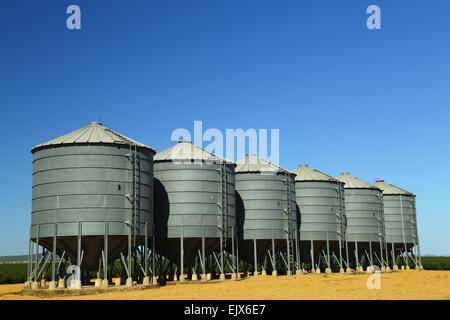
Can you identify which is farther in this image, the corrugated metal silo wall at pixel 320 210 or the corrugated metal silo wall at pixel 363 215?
the corrugated metal silo wall at pixel 363 215

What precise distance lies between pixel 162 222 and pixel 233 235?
21.0 ft

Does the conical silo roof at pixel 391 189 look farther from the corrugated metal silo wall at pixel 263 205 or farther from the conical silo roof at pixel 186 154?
the conical silo roof at pixel 186 154

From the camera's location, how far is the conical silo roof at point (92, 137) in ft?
114

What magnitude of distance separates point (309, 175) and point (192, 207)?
2048 cm

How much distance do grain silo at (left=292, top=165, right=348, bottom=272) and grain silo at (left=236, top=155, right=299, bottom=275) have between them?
4.96m

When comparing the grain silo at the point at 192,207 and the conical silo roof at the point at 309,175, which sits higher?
the conical silo roof at the point at 309,175

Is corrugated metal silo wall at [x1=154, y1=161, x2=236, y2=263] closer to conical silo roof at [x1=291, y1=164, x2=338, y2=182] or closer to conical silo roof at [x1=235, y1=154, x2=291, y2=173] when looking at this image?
conical silo roof at [x1=235, y1=154, x2=291, y2=173]

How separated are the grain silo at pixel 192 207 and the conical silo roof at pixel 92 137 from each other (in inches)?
237

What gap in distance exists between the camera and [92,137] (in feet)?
116

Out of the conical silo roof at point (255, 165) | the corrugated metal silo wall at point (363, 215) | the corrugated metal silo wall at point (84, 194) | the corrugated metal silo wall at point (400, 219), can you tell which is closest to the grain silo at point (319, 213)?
the corrugated metal silo wall at point (363, 215)

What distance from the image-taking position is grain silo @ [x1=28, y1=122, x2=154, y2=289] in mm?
33500

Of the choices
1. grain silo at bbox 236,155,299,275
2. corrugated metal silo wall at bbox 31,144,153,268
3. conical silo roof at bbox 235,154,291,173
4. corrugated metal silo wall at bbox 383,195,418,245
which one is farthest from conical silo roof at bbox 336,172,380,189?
corrugated metal silo wall at bbox 31,144,153,268
